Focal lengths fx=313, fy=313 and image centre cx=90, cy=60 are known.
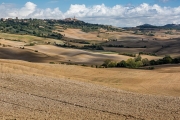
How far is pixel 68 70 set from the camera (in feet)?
169

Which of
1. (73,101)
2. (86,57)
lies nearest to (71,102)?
(73,101)

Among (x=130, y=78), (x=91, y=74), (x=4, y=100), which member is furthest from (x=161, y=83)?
(x=4, y=100)

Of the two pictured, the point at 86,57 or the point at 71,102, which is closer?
the point at 71,102

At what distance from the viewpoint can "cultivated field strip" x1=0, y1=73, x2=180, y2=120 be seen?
22.6 meters

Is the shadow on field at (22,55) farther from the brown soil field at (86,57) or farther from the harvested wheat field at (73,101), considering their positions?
the harvested wheat field at (73,101)

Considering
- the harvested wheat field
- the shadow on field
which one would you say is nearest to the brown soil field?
the shadow on field

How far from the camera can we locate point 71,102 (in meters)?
26.1

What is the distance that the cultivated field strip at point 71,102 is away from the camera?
22.6 meters

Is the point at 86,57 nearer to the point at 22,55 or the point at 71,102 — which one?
the point at 22,55

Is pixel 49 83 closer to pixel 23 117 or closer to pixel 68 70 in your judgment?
pixel 23 117

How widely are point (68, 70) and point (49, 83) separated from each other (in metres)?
18.7

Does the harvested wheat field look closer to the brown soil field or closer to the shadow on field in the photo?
the brown soil field

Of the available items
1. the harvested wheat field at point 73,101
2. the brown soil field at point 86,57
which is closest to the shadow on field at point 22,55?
the brown soil field at point 86,57

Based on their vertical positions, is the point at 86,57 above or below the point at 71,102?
below
